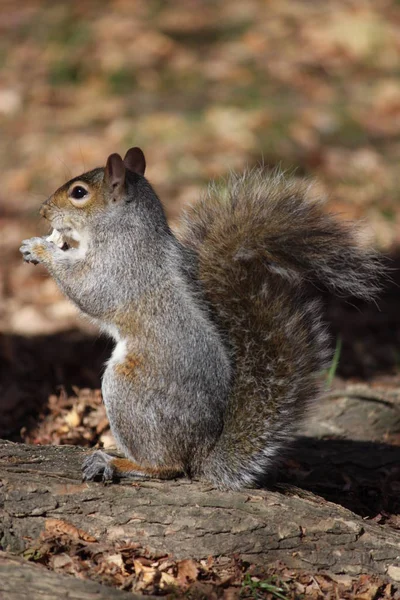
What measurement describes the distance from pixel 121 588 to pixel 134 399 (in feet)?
1.73

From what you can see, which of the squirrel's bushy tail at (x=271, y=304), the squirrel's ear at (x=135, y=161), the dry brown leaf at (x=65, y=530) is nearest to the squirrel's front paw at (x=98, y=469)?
the dry brown leaf at (x=65, y=530)

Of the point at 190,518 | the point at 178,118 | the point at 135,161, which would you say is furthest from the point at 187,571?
the point at 178,118

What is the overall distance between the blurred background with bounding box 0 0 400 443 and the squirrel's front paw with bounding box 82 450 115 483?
1.01 m

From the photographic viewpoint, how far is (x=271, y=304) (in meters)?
2.49

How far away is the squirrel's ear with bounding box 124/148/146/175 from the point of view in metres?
2.79

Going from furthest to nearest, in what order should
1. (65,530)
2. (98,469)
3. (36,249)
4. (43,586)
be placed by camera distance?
(36,249), (98,469), (65,530), (43,586)

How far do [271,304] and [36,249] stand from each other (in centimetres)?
85

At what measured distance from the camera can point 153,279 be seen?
8.45 feet

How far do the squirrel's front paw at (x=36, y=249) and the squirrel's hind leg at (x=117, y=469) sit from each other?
706 millimetres

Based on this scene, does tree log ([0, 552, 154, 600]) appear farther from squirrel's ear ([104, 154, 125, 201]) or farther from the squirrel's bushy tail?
squirrel's ear ([104, 154, 125, 201])

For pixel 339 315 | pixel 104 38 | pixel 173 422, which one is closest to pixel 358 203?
pixel 339 315

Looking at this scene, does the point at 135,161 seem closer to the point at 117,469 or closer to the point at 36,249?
the point at 36,249

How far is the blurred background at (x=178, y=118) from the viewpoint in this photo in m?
4.61

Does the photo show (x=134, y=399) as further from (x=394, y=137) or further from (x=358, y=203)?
(x=394, y=137)
